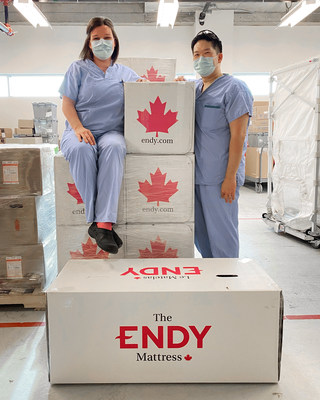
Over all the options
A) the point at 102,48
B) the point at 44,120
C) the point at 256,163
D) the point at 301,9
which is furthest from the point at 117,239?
the point at 44,120

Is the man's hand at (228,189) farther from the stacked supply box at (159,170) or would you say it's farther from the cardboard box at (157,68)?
the cardboard box at (157,68)

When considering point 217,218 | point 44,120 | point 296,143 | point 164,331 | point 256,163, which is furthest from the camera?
point 44,120

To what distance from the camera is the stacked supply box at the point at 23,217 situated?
2369 mm

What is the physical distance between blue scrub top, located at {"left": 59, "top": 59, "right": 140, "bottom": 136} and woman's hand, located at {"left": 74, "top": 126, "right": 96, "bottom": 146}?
119mm

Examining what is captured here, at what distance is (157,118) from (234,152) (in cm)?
46

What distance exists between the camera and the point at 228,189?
2.18m

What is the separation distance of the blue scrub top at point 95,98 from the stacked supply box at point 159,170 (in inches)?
4.2

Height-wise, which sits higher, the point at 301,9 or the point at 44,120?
the point at 301,9

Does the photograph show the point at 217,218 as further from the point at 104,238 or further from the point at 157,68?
the point at 157,68

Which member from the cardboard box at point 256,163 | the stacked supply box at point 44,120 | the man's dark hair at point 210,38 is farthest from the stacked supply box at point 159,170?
the stacked supply box at point 44,120

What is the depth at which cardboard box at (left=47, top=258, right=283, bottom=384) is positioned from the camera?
1.58m

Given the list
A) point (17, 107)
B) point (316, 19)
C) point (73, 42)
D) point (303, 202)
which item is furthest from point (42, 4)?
point (303, 202)

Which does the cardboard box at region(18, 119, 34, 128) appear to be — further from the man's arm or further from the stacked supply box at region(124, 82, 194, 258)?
the man's arm

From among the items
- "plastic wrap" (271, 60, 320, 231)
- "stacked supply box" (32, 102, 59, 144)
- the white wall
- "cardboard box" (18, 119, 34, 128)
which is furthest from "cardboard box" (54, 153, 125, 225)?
the white wall
